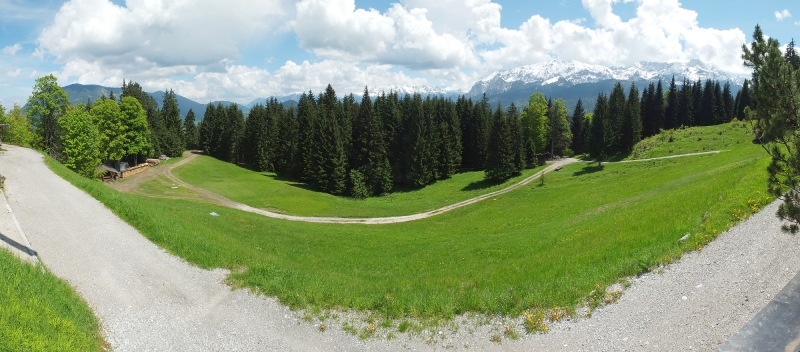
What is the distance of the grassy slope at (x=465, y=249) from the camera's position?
1480 centimetres

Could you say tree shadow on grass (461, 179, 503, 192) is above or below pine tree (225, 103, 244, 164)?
below

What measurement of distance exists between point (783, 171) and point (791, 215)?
3.87ft

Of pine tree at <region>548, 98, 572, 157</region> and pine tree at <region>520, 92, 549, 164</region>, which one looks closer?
pine tree at <region>520, 92, 549, 164</region>

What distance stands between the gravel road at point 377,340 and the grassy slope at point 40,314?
766 millimetres

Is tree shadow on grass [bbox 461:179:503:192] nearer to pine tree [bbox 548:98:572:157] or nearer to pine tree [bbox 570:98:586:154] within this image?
pine tree [bbox 548:98:572:157]

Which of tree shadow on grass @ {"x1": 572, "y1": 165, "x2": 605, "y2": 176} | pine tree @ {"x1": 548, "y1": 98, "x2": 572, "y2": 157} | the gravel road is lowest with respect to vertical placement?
tree shadow on grass @ {"x1": 572, "y1": 165, "x2": 605, "y2": 176}

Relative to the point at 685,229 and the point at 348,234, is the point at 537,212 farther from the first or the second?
the point at 685,229

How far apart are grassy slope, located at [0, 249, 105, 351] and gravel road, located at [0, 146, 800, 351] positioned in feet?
2.51

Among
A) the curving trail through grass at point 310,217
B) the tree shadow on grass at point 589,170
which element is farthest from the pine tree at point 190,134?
the tree shadow on grass at point 589,170

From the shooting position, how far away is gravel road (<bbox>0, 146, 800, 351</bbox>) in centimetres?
1108

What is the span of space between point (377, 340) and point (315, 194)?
51425 mm

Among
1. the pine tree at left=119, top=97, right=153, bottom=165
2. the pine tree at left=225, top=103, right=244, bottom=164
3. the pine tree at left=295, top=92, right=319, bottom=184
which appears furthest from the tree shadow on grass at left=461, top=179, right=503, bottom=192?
the pine tree at left=225, top=103, right=244, bottom=164

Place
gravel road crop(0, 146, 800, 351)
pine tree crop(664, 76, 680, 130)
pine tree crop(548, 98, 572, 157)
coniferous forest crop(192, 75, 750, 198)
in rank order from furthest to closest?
pine tree crop(664, 76, 680, 130) → pine tree crop(548, 98, 572, 157) → coniferous forest crop(192, 75, 750, 198) → gravel road crop(0, 146, 800, 351)

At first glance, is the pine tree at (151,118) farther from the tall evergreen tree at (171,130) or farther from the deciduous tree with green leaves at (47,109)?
the deciduous tree with green leaves at (47,109)
